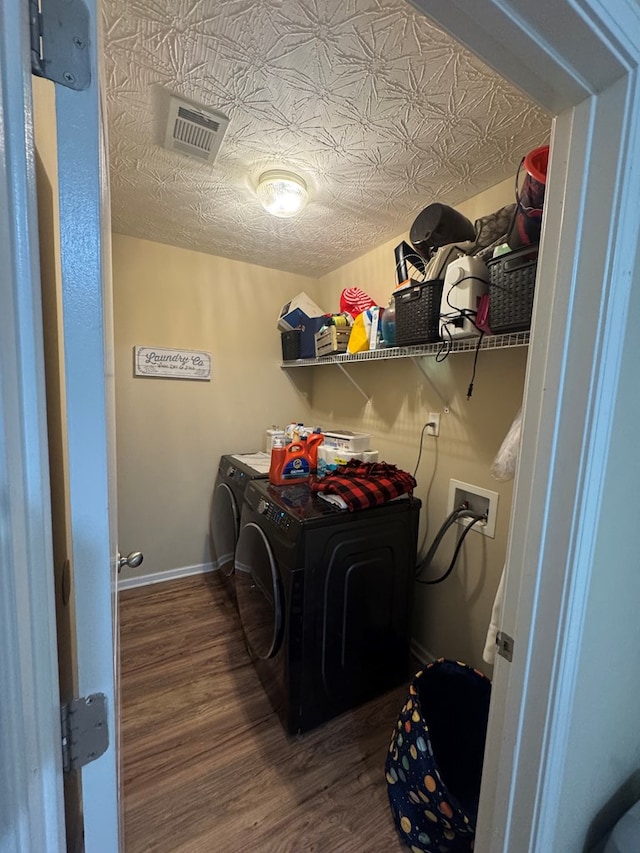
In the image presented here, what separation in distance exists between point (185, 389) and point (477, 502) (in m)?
2.00

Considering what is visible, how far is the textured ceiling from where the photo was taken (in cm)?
88

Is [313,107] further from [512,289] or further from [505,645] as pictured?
[505,645]

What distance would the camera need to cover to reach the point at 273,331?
8.93 feet

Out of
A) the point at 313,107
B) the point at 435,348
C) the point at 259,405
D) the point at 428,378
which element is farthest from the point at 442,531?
the point at 313,107

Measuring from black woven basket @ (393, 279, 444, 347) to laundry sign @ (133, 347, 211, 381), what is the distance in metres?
1.52

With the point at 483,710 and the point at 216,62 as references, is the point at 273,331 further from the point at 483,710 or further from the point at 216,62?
the point at 483,710

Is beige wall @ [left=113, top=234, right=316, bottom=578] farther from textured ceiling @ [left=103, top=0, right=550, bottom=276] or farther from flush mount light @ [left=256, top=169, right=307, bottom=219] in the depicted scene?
flush mount light @ [left=256, top=169, right=307, bottom=219]

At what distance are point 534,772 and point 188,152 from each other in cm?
213

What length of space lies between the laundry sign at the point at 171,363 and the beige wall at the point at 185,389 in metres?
0.04

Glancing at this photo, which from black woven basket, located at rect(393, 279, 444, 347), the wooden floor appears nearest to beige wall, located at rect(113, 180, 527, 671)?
black woven basket, located at rect(393, 279, 444, 347)

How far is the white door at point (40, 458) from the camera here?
0.33 meters

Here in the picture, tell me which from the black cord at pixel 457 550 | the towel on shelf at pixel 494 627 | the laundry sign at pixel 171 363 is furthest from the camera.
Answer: the laundry sign at pixel 171 363

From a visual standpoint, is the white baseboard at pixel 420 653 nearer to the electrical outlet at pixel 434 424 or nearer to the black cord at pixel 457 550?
the black cord at pixel 457 550

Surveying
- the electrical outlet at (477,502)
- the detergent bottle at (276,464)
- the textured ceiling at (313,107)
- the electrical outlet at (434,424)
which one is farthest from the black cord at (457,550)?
the textured ceiling at (313,107)
